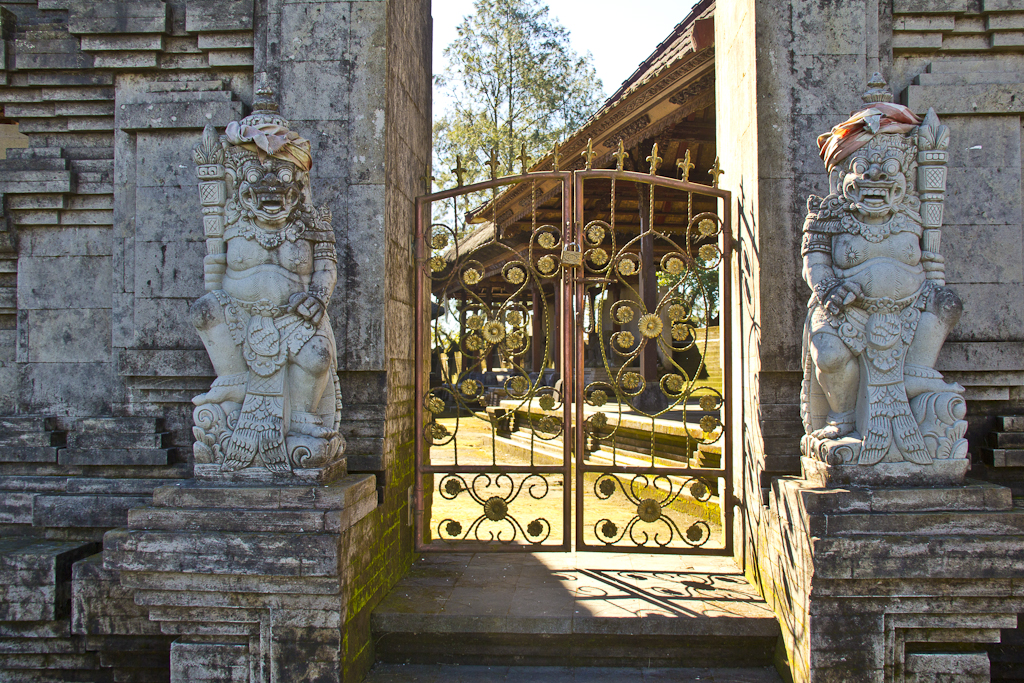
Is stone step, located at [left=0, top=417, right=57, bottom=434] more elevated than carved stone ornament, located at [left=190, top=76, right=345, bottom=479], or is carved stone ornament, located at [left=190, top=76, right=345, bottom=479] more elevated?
carved stone ornament, located at [left=190, top=76, right=345, bottom=479]

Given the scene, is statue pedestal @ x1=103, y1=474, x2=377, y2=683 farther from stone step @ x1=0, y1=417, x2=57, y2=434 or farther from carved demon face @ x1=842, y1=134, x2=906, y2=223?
carved demon face @ x1=842, y1=134, x2=906, y2=223

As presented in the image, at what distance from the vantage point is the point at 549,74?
1681cm

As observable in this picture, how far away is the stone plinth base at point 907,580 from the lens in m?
2.88

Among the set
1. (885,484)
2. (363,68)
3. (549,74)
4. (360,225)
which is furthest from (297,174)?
(549,74)

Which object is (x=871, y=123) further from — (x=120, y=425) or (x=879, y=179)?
(x=120, y=425)

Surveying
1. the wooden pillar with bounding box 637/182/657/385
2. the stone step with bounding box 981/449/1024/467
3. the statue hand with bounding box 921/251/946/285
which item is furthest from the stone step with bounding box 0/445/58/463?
the wooden pillar with bounding box 637/182/657/385

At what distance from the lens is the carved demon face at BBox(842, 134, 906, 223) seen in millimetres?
3100

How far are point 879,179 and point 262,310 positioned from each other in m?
2.85

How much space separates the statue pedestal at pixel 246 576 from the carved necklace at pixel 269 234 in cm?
111

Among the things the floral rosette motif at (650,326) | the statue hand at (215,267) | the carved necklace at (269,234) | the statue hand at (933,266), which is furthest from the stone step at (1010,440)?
the statue hand at (215,267)

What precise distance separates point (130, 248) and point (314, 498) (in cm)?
221

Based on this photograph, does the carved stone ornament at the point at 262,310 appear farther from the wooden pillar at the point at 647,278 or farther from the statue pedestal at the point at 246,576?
the wooden pillar at the point at 647,278

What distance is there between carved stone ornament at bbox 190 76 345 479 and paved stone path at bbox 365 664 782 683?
1130 millimetres

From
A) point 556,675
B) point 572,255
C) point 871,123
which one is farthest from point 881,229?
point 556,675
